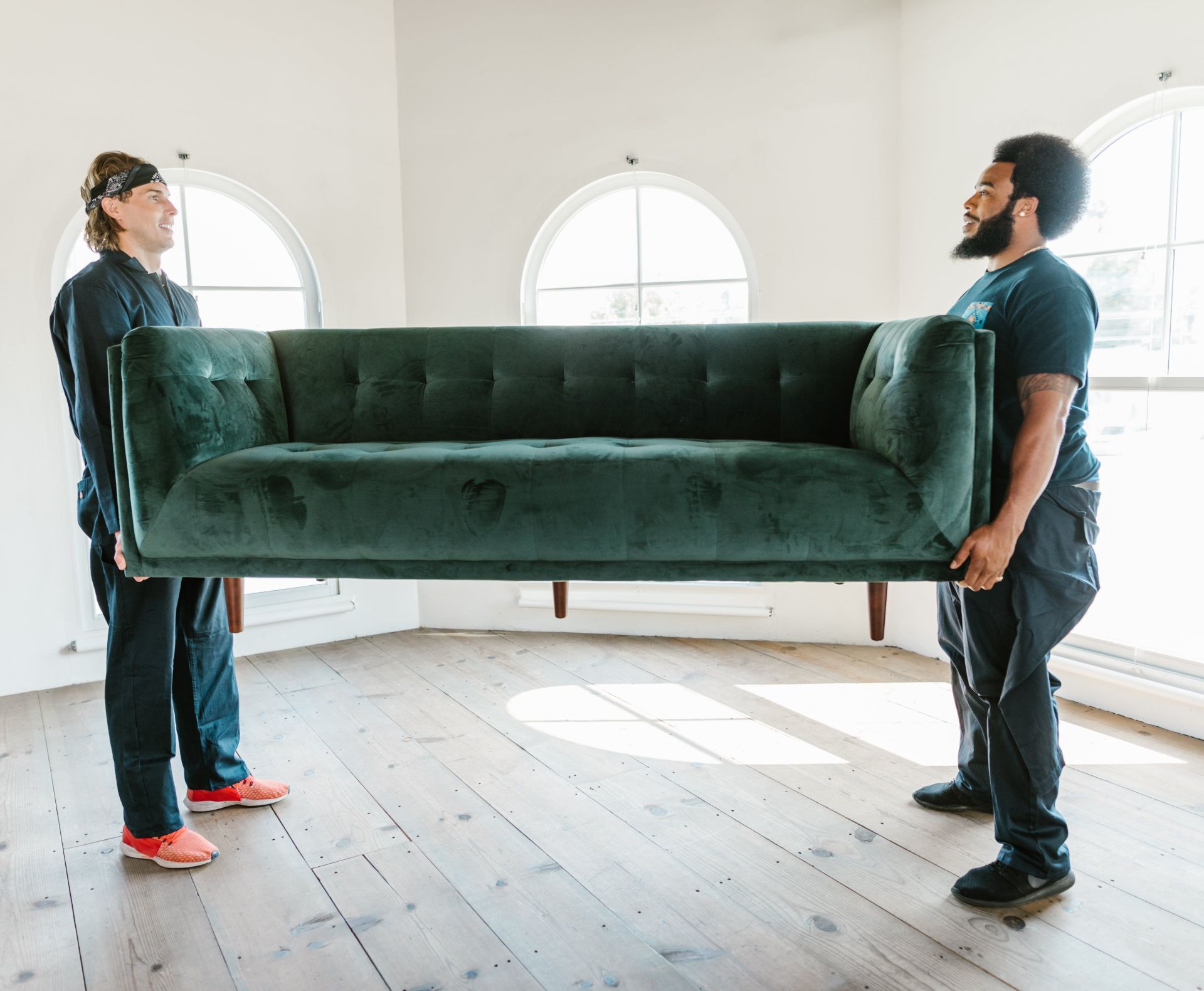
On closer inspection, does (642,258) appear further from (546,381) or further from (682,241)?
(546,381)

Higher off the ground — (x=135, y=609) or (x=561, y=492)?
(x=561, y=492)

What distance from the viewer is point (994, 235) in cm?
201

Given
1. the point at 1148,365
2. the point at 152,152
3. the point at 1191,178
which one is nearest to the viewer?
the point at 1191,178

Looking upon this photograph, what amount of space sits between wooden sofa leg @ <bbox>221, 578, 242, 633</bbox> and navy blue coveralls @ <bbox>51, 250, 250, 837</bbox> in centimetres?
32

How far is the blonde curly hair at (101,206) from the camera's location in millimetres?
2113

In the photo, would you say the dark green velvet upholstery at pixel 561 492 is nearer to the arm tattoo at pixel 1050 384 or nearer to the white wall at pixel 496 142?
the arm tattoo at pixel 1050 384

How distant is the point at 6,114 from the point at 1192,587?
168 inches

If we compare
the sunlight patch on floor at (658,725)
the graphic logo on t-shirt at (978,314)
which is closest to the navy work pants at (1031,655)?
the graphic logo on t-shirt at (978,314)

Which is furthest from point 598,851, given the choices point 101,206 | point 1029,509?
point 101,206

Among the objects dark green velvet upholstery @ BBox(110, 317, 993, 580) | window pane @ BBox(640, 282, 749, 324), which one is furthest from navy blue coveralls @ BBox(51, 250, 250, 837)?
window pane @ BBox(640, 282, 749, 324)

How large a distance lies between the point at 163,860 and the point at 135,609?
1.95ft

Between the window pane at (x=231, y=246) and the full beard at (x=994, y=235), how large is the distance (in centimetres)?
276

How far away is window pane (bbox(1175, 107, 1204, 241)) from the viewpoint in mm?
2693

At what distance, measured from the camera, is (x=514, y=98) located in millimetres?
3762
